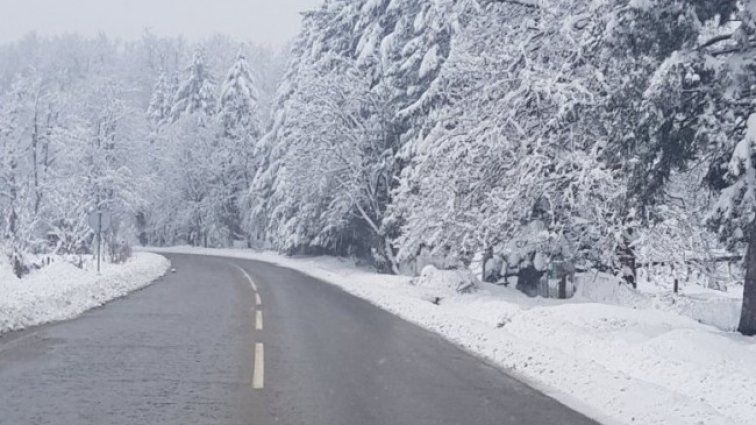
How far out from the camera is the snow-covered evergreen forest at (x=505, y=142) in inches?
466

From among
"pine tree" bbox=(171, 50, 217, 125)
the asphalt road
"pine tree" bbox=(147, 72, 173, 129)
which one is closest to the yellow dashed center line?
the asphalt road

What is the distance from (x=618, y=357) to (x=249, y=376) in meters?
5.08

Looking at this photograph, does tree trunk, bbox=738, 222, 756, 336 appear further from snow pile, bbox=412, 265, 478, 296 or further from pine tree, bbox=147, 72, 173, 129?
pine tree, bbox=147, 72, 173, 129

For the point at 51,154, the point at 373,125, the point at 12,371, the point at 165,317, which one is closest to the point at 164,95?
the point at 51,154

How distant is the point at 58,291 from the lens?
58.9ft

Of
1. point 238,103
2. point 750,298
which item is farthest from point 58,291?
point 238,103

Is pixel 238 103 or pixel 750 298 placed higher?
pixel 238 103

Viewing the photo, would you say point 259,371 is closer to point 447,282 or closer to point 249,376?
point 249,376

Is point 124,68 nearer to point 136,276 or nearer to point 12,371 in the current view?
point 136,276

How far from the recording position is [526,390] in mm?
9164

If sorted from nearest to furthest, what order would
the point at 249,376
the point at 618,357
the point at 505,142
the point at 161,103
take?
the point at 249,376 → the point at 618,357 → the point at 505,142 → the point at 161,103

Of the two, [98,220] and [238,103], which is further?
[238,103]

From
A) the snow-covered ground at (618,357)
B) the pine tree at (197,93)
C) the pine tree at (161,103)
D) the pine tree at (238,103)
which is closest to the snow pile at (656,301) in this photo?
the snow-covered ground at (618,357)

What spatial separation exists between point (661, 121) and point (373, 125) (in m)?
24.9
